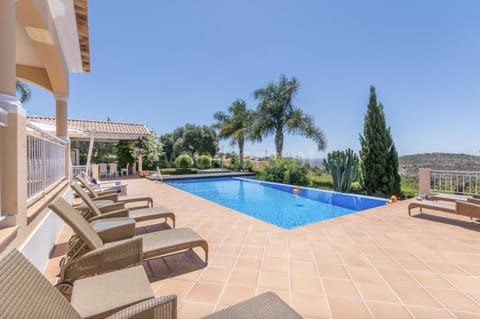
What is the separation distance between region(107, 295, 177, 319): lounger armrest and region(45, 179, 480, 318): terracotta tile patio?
2.81 feet

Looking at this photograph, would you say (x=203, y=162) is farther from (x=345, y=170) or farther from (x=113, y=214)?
(x=113, y=214)

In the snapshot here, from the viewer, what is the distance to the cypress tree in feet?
35.3

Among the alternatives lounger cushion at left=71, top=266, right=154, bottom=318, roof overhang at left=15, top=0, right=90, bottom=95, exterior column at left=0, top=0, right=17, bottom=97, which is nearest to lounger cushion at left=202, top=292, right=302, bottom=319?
lounger cushion at left=71, top=266, right=154, bottom=318

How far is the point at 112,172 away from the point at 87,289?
1670 cm

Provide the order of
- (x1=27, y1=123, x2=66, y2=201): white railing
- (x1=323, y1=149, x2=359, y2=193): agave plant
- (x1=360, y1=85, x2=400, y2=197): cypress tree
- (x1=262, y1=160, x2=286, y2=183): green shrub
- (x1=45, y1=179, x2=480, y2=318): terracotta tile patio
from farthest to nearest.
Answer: (x1=262, y1=160, x2=286, y2=183): green shrub < (x1=323, y1=149, x2=359, y2=193): agave plant < (x1=360, y1=85, x2=400, y2=197): cypress tree < (x1=27, y1=123, x2=66, y2=201): white railing < (x1=45, y1=179, x2=480, y2=318): terracotta tile patio

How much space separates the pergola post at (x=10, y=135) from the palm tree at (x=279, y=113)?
15.7 metres

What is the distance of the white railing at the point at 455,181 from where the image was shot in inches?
286

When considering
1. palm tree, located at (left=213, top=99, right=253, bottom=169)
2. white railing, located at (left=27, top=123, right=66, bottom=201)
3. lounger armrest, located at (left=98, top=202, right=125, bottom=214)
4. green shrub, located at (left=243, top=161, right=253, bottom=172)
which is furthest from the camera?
green shrub, located at (left=243, top=161, right=253, bottom=172)

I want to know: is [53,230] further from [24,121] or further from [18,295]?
[18,295]

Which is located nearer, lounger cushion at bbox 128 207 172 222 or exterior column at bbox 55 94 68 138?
lounger cushion at bbox 128 207 172 222

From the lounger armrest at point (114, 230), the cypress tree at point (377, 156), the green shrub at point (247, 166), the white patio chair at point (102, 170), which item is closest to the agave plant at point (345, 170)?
the cypress tree at point (377, 156)

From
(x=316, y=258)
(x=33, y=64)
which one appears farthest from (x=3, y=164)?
(x=33, y=64)

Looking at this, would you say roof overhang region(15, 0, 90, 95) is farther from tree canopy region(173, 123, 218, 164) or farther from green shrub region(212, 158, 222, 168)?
tree canopy region(173, 123, 218, 164)

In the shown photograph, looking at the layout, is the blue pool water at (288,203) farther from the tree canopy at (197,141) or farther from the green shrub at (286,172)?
the tree canopy at (197,141)
